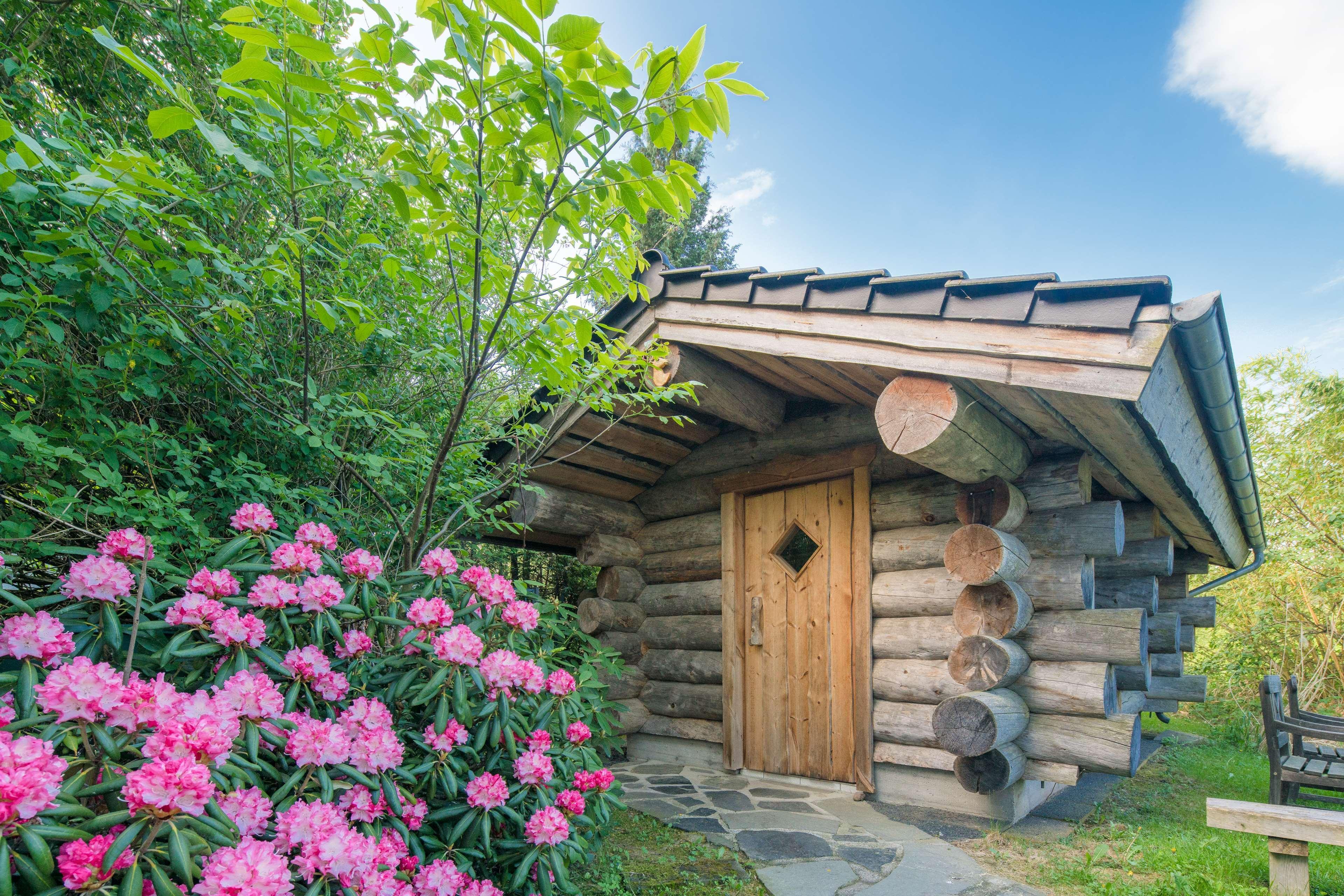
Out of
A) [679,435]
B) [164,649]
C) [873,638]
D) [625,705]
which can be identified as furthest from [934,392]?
[625,705]

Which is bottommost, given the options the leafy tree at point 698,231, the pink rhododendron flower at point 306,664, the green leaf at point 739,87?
the pink rhododendron flower at point 306,664

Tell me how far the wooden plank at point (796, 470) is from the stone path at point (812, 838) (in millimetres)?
2258

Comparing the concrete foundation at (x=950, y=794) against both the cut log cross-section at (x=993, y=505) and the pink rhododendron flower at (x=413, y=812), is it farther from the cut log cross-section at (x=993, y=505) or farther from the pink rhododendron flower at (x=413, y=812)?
the pink rhododendron flower at (x=413, y=812)

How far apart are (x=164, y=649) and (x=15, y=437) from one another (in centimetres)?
75

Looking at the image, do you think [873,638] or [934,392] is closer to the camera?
[934,392]

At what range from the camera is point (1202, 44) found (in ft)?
54.3

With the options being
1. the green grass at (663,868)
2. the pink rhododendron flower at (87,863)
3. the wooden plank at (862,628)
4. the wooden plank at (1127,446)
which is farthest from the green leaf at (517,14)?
the wooden plank at (862,628)

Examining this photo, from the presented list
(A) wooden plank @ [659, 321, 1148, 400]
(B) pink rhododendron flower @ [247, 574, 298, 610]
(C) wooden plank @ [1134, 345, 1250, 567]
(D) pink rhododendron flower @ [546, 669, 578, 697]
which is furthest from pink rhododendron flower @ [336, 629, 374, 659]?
(C) wooden plank @ [1134, 345, 1250, 567]

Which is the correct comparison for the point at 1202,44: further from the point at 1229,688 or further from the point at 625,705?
the point at 625,705

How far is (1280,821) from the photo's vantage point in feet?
9.59

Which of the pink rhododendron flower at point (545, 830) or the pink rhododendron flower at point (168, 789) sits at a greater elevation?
the pink rhododendron flower at point (168, 789)

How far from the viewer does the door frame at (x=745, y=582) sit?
4.61m

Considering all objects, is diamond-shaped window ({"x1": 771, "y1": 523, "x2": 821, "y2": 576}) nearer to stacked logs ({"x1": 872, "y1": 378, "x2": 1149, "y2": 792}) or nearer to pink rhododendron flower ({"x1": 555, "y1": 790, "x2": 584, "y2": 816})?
stacked logs ({"x1": 872, "y1": 378, "x2": 1149, "y2": 792})

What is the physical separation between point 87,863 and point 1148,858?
4.44 m
